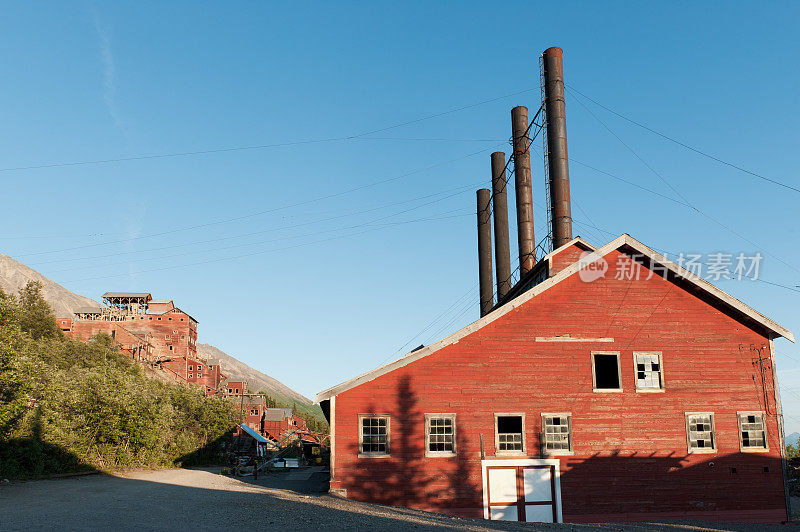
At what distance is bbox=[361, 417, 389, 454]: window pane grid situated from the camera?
2262 centimetres

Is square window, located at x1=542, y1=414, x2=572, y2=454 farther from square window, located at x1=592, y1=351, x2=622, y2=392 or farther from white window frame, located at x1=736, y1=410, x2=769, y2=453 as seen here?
white window frame, located at x1=736, y1=410, x2=769, y2=453

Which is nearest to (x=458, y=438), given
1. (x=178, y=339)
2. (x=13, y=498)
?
(x=13, y=498)

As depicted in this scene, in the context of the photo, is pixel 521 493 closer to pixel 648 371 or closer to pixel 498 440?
pixel 498 440

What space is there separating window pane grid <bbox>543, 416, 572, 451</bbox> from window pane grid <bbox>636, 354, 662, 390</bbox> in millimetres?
3220

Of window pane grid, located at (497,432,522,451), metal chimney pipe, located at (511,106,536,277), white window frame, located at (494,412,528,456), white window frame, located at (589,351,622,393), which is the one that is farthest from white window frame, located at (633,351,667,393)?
metal chimney pipe, located at (511,106,536,277)

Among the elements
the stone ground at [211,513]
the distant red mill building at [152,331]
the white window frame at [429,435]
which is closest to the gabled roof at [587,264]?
the white window frame at [429,435]

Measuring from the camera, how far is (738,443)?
23.7 metres

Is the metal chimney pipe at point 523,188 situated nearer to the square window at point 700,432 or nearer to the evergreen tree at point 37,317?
the square window at point 700,432

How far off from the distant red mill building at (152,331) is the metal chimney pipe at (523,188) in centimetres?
8022

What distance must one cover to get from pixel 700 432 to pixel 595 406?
4.05 m

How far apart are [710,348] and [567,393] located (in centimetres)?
598

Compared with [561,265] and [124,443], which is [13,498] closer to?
[124,443]

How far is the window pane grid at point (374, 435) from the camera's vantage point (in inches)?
891

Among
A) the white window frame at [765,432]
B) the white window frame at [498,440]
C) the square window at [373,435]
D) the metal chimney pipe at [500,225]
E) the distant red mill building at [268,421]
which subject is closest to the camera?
the square window at [373,435]
